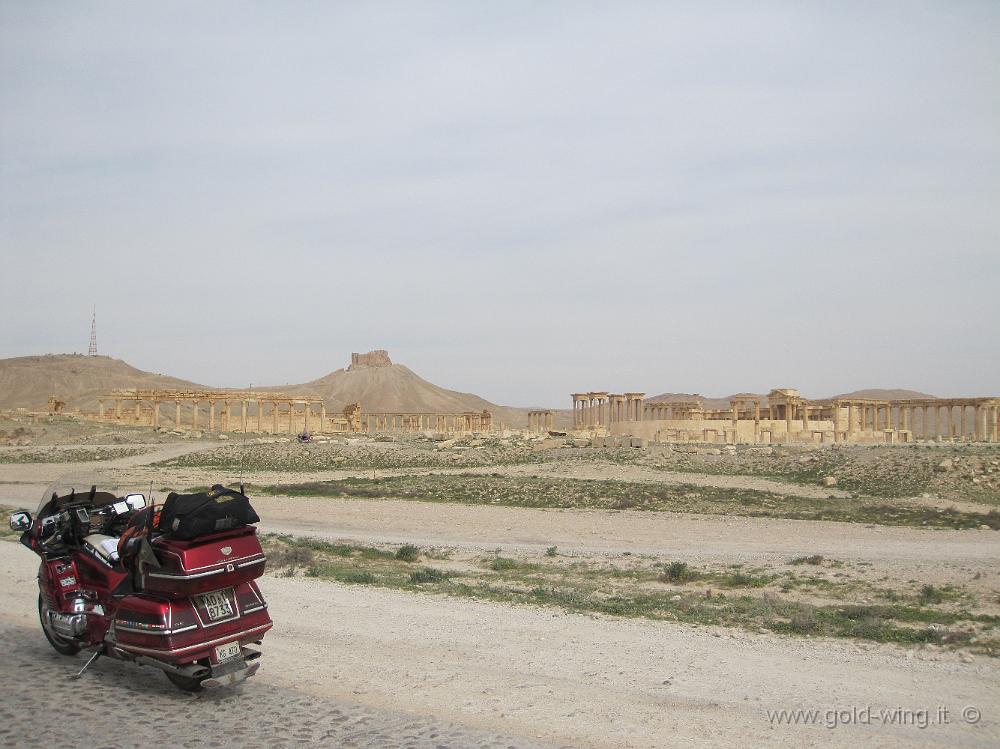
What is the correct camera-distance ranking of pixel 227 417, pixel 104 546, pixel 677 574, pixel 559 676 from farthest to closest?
pixel 227 417
pixel 677 574
pixel 559 676
pixel 104 546

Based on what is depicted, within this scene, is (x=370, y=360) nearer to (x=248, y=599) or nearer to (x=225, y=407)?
(x=225, y=407)

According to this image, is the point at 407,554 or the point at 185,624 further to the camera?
the point at 407,554

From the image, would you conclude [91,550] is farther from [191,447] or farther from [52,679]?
[191,447]

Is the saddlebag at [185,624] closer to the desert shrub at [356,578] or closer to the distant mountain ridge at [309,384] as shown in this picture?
the desert shrub at [356,578]

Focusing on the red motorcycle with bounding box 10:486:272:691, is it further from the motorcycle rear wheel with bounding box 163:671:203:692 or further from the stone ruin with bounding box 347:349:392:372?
the stone ruin with bounding box 347:349:392:372

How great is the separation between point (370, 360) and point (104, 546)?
186669 millimetres

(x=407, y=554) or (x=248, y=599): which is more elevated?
(x=248, y=599)

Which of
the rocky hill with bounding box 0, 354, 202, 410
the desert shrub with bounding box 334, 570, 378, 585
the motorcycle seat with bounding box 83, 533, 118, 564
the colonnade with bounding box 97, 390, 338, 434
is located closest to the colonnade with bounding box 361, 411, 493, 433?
the colonnade with bounding box 97, 390, 338, 434

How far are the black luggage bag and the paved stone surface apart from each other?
137 centimetres

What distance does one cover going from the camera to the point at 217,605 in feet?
21.6

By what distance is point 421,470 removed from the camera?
42.7 m

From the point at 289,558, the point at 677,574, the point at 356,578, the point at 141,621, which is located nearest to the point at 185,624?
the point at 141,621

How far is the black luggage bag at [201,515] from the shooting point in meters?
6.31

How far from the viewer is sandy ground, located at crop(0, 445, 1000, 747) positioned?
605 centimetres
